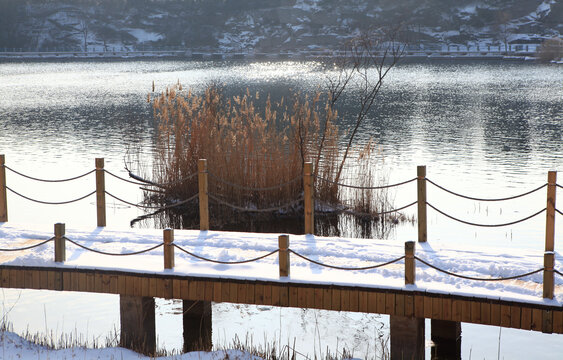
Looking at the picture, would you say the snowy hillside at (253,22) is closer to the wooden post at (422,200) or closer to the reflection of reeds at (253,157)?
the reflection of reeds at (253,157)

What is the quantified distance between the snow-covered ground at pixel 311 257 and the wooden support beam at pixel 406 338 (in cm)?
30

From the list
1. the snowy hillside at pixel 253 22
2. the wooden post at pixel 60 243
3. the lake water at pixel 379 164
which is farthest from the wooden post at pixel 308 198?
the snowy hillside at pixel 253 22

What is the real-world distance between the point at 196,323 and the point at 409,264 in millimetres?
2296

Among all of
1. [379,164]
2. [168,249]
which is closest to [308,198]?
[168,249]

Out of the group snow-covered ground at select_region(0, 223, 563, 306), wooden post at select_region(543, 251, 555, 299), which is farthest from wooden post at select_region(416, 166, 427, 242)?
wooden post at select_region(543, 251, 555, 299)

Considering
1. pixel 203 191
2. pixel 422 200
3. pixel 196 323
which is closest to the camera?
pixel 196 323

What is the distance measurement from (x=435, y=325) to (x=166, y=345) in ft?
8.24

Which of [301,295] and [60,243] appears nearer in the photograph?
[301,295]

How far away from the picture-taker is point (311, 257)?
712cm

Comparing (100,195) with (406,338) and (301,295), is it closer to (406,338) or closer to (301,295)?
(301,295)

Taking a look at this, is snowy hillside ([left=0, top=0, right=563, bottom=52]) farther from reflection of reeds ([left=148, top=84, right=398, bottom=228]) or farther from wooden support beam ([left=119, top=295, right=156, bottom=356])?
wooden support beam ([left=119, top=295, right=156, bottom=356])

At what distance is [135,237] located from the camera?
786 cm

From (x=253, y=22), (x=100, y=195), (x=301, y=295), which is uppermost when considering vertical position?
(x=253, y=22)

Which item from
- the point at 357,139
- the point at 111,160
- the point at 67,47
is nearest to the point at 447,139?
the point at 357,139
